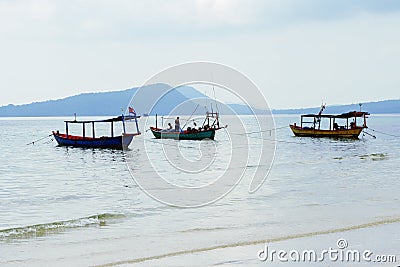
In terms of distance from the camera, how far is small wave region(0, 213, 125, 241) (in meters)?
12.8

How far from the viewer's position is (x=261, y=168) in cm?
3000

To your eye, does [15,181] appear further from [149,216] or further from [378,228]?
[378,228]

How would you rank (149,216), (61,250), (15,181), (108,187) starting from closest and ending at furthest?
(61,250) < (149,216) < (108,187) < (15,181)

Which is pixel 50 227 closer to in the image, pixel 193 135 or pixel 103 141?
pixel 103 141

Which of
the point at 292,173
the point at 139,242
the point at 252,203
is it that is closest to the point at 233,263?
the point at 139,242

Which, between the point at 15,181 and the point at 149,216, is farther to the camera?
the point at 15,181

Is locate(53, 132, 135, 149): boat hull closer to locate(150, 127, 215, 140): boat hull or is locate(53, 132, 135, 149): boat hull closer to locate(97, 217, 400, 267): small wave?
locate(150, 127, 215, 140): boat hull

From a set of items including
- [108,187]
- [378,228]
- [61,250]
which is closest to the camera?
[61,250]

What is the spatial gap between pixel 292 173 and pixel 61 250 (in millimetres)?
17664

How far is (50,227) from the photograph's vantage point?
13633 millimetres

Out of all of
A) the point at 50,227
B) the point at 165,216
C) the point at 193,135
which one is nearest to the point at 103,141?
the point at 193,135

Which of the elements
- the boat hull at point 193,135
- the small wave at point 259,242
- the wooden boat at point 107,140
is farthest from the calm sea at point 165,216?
the boat hull at point 193,135

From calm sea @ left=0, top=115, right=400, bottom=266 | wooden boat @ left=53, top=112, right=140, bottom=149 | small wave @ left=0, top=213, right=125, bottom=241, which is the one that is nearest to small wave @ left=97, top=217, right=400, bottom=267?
calm sea @ left=0, top=115, right=400, bottom=266

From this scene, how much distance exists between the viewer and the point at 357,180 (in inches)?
917
